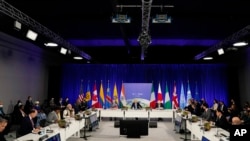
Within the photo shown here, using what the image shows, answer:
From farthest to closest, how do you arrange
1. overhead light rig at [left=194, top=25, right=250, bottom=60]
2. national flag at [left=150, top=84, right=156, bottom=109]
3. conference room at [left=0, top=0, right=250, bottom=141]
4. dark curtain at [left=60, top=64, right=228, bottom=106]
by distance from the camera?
1. dark curtain at [left=60, top=64, right=228, bottom=106]
2. national flag at [left=150, top=84, right=156, bottom=109]
3. overhead light rig at [left=194, top=25, right=250, bottom=60]
4. conference room at [left=0, top=0, right=250, bottom=141]

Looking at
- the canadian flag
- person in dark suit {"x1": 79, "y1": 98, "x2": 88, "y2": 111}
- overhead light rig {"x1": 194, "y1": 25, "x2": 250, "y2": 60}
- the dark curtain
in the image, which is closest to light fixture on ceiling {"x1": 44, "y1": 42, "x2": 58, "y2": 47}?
person in dark suit {"x1": 79, "y1": 98, "x2": 88, "y2": 111}

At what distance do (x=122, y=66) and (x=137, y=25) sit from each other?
21.3 feet

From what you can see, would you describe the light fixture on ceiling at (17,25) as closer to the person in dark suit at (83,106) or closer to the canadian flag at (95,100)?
the person in dark suit at (83,106)

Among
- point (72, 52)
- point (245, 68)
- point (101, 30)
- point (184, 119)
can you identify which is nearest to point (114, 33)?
point (101, 30)

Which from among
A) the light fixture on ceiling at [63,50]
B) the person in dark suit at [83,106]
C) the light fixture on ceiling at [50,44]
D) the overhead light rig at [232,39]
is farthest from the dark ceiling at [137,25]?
the person in dark suit at [83,106]

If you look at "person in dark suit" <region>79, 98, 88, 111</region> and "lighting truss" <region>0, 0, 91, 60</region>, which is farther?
"person in dark suit" <region>79, 98, 88, 111</region>

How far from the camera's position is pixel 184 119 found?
862 centimetres

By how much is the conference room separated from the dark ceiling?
37 mm

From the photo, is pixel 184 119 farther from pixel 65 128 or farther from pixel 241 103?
pixel 241 103

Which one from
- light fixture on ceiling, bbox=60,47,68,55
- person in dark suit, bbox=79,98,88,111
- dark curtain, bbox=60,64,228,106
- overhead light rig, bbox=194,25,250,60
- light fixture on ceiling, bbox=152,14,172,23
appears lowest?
person in dark suit, bbox=79,98,88,111

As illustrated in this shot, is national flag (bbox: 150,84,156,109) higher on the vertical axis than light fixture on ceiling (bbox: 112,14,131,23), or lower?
lower

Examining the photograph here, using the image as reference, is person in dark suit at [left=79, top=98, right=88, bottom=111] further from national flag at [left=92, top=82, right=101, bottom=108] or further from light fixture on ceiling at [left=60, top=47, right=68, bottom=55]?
light fixture on ceiling at [left=60, top=47, right=68, bottom=55]

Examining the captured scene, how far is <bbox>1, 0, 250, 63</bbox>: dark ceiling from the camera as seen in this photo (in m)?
7.58

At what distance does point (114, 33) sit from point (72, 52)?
93.0 inches
